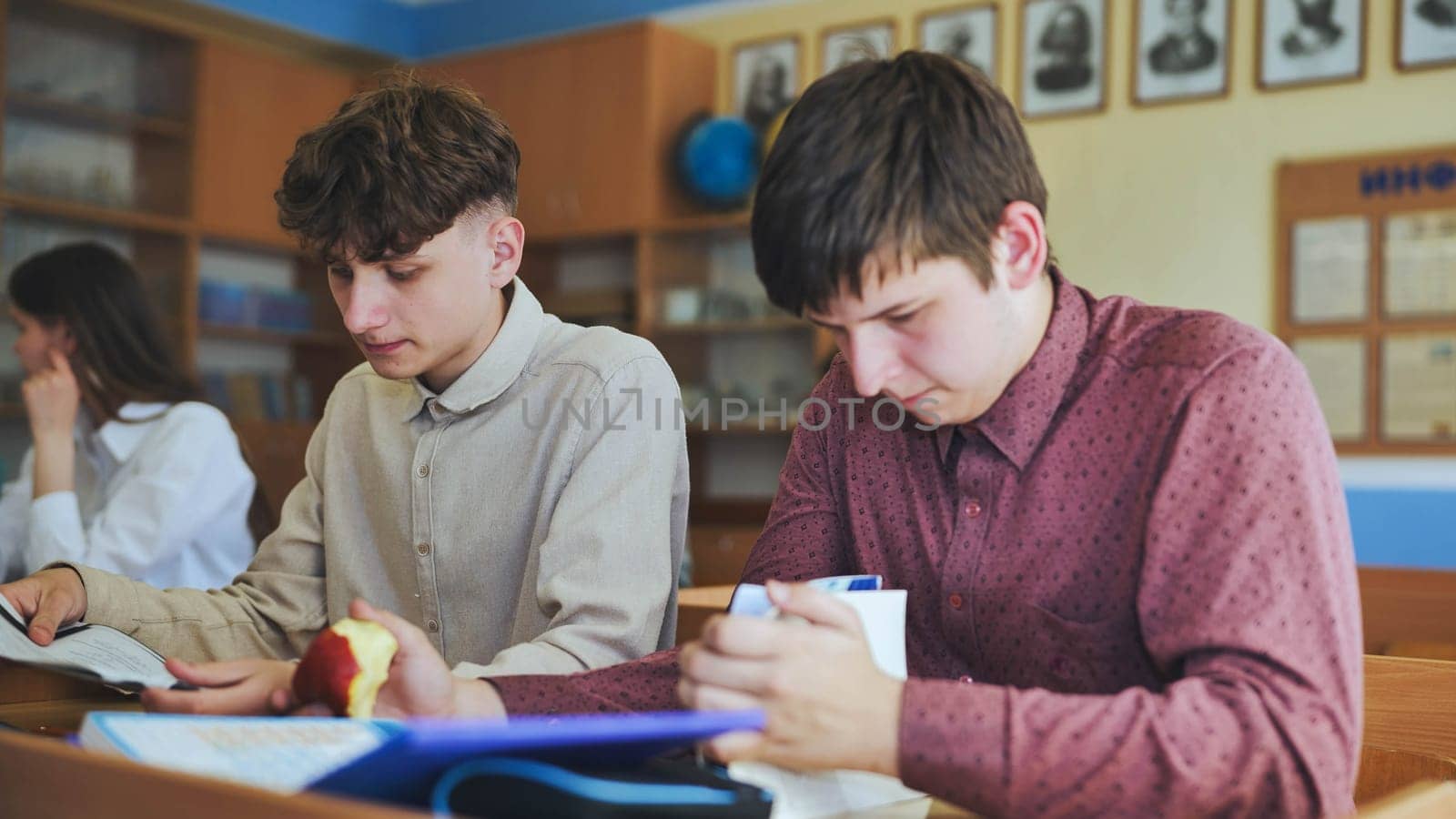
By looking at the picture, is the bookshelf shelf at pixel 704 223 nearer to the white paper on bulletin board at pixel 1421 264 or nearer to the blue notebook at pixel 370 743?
the white paper on bulletin board at pixel 1421 264

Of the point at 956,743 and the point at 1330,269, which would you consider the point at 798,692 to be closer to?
the point at 956,743

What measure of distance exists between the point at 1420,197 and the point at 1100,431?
3.37 metres

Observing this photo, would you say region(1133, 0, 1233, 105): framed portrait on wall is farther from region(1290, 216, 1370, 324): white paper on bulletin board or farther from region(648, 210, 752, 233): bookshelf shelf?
region(648, 210, 752, 233): bookshelf shelf

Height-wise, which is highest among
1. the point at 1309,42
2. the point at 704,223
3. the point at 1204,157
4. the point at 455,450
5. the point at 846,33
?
the point at 846,33

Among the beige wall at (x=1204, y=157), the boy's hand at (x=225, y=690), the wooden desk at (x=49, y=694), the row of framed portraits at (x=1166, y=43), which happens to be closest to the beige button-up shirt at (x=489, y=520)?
the wooden desk at (x=49, y=694)

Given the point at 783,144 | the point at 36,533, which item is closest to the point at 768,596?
the point at 783,144

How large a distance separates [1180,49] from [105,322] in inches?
132

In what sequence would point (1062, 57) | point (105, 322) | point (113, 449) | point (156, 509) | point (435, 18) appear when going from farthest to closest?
1. point (435, 18)
2. point (1062, 57)
3. point (105, 322)
4. point (113, 449)
5. point (156, 509)

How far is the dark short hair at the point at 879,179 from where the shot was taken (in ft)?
3.15

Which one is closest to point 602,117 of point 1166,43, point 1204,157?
point 1166,43

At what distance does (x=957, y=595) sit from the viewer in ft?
3.67

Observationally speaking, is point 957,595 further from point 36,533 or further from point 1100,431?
point 36,533

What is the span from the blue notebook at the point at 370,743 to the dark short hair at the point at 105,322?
6.93 feet

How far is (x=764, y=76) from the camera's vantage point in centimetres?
514
